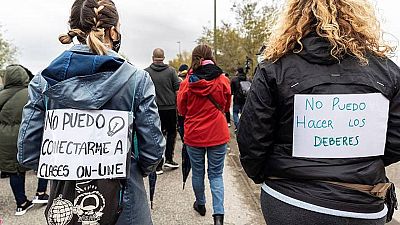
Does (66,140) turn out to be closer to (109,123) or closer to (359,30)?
(109,123)

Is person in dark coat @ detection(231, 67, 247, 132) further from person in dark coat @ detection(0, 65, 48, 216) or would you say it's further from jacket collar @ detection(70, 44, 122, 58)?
jacket collar @ detection(70, 44, 122, 58)

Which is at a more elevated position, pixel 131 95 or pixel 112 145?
pixel 131 95

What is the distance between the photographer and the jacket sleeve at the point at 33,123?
204 cm

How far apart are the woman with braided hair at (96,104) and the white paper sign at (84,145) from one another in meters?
0.03

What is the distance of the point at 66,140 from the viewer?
1.91 meters

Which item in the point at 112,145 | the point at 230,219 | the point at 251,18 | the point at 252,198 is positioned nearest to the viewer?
the point at 112,145

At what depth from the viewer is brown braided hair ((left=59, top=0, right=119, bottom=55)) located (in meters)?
2.04

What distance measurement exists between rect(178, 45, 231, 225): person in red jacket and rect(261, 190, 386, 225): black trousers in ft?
6.92

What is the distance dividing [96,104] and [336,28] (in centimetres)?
121

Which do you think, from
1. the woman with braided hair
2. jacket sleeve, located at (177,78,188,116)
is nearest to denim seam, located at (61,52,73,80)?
the woman with braided hair

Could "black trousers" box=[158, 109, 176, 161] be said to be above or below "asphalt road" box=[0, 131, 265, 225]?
above

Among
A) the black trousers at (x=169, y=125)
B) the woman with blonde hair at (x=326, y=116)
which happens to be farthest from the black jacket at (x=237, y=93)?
the woman with blonde hair at (x=326, y=116)

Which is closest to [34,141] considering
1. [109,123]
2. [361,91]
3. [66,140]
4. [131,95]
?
[66,140]

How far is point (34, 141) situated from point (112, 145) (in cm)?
47
